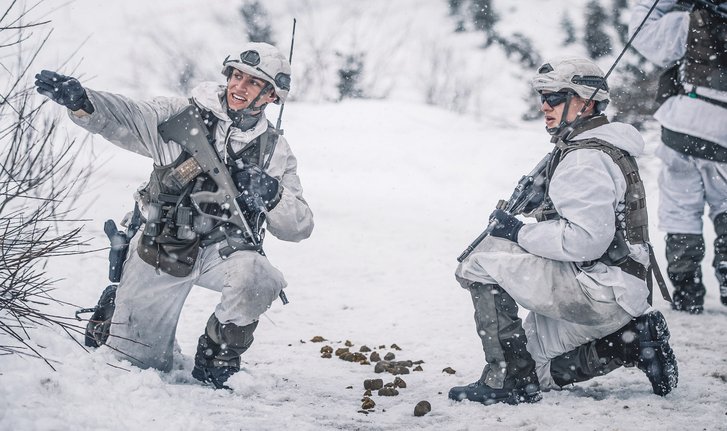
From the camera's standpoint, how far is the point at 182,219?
346 cm

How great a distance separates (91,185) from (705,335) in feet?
26.5

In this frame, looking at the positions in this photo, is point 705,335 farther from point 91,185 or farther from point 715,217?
point 91,185

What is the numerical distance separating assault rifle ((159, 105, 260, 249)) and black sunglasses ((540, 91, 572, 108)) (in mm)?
1824

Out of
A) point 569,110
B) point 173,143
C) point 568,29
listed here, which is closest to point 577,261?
point 569,110

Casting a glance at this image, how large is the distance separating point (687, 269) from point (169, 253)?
12.4ft

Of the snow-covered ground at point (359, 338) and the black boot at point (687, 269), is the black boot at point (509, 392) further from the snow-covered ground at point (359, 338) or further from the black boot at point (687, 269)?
the black boot at point (687, 269)

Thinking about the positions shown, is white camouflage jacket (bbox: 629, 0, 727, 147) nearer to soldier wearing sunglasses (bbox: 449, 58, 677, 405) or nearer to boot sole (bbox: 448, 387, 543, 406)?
soldier wearing sunglasses (bbox: 449, 58, 677, 405)

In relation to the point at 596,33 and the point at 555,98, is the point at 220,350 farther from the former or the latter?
the point at 596,33

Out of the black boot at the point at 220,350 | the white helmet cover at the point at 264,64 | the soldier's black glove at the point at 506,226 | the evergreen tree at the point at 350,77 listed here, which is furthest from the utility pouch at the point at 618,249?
the evergreen tree at the point at 350,77

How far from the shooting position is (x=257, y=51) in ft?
12.5

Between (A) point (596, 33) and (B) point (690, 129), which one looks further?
(A) point (596, 33)

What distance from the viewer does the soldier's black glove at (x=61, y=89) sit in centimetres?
287

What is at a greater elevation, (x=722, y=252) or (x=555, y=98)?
(x=555, y=98)

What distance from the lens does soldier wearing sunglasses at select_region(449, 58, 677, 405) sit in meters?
3.01
